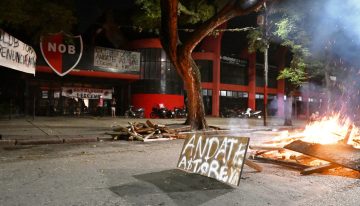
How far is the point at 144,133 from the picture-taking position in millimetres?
14242

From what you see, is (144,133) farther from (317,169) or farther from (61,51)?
(61,51)

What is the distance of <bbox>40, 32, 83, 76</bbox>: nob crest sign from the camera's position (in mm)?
22703

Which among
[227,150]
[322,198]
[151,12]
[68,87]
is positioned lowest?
[322,198]

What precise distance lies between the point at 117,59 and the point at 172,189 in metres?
21.1

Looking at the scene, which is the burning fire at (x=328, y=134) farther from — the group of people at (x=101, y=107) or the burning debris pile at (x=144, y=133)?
the group of people at (x=101, y=107)

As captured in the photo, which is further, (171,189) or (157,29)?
(157,29)

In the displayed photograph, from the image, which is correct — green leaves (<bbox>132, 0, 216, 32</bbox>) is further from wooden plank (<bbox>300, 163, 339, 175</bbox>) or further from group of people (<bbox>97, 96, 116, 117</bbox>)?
wooden plank (<bbox>300, 163, 339, 175</bbox>)

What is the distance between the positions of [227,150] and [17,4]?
42.7 feet

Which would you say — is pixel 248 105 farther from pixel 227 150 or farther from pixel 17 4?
pixel 227 150

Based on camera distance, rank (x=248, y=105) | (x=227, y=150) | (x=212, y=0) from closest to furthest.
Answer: (x=227, y=150)
(x=212, y=0)
(x=248, y=105)

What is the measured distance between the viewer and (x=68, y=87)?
2681 centimetres

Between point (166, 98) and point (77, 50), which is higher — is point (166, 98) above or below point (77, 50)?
below

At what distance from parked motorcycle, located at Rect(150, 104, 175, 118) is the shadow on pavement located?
21957mm

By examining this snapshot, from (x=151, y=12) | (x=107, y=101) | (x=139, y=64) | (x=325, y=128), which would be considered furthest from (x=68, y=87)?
(x=325, y=128)
